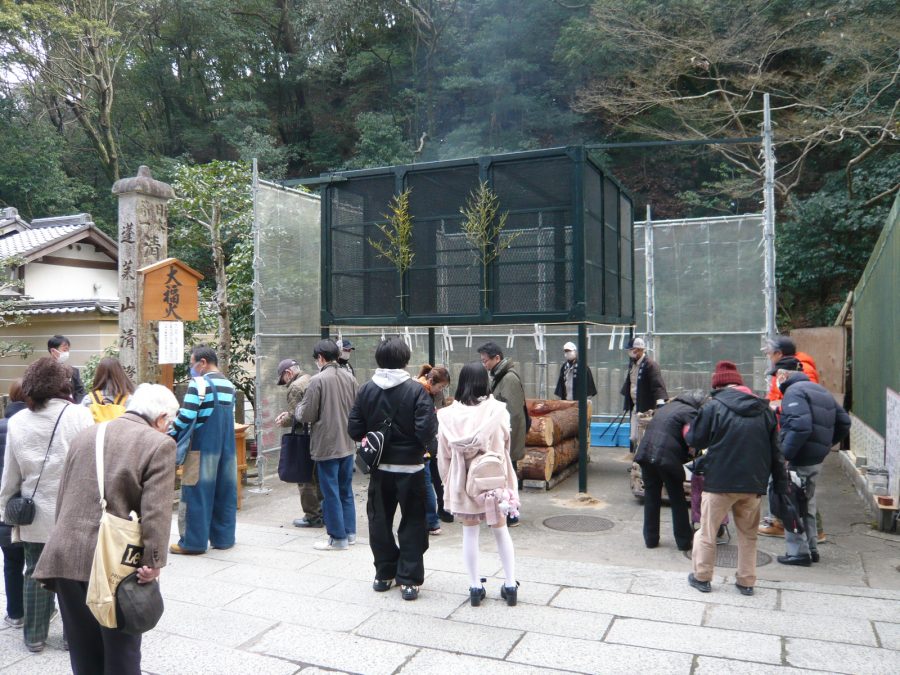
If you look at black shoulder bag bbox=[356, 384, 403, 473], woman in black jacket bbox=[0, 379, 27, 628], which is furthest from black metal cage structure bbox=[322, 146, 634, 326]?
woman in black jacket bbox=[0, 379, 27, 628]

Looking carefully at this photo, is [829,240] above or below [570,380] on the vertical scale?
above

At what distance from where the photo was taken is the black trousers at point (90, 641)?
9.93ft

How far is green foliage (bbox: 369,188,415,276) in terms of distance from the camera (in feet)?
28.9

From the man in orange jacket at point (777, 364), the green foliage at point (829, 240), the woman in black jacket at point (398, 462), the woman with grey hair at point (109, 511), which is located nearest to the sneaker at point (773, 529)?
the man in orange jacket at point (777, 364)

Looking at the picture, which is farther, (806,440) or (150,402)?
(806,440)

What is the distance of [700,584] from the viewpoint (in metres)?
5.11

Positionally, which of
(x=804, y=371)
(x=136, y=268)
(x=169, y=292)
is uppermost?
(x=136, y=268)

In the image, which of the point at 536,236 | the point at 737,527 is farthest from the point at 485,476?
the point at 536,236

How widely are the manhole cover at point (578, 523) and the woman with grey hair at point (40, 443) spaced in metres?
4.70

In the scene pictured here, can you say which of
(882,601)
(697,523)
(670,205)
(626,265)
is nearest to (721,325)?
(626,265)

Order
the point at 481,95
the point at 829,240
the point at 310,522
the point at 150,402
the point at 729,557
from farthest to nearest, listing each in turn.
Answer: the point at 481,95 → the point at 829,240 → the point at 310,522 → the point at 729,557 → the point at 150,402

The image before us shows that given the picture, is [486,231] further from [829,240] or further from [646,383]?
[829,240]

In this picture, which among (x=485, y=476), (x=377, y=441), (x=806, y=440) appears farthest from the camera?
(x=806, y=440)

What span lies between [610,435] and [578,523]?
5344mm
